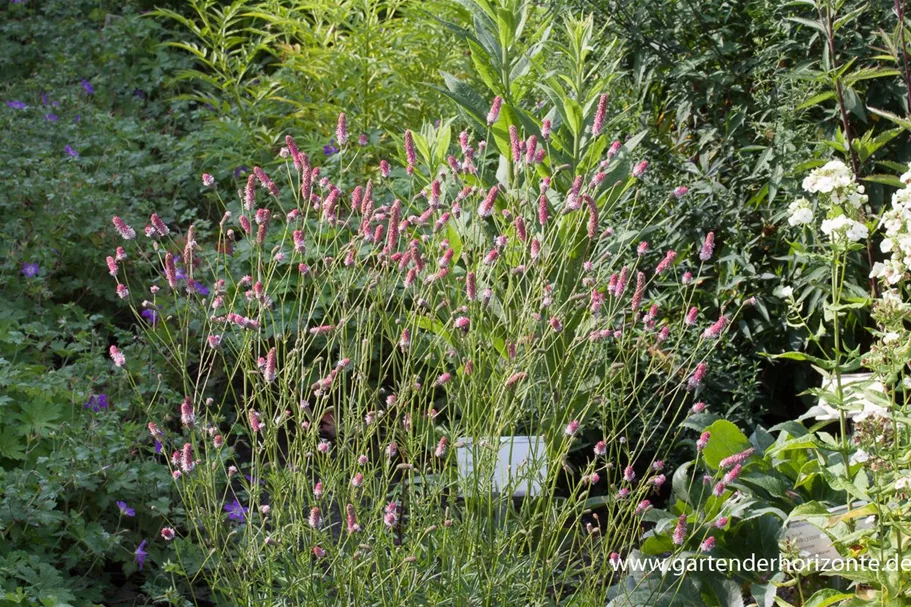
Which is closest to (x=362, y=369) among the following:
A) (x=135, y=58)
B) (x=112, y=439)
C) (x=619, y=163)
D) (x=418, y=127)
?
(x=112, y=439)

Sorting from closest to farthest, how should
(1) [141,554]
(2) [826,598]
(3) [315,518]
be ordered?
(3) [315,518], (2) [826,598], (1) [141,554]

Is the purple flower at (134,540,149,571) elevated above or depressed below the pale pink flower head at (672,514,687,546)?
below

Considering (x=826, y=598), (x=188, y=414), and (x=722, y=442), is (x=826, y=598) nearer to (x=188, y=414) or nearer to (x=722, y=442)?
(x=722, y=442)

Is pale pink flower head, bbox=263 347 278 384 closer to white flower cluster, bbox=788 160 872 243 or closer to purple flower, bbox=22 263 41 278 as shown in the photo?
white flower cluster, bbox=788 160 872 243

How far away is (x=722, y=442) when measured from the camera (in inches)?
107

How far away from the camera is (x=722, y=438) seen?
272cm

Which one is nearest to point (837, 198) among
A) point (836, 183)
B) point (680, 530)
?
point (836, 183)

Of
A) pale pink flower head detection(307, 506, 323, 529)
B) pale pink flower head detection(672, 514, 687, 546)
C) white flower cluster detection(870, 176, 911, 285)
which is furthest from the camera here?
white flower cluster detection(870, 176, 911, 285)

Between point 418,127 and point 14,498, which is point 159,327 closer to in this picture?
point 14,498

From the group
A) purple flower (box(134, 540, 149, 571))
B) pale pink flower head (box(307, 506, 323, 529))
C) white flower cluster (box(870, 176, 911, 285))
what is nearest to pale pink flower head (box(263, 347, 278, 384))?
pale pink flower head (box(307, 506, 323, 529))

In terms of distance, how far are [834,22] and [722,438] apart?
4.15ft

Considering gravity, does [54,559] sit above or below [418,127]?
below

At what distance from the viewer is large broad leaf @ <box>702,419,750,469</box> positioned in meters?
2.71

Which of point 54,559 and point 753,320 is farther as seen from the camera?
point 753,320
